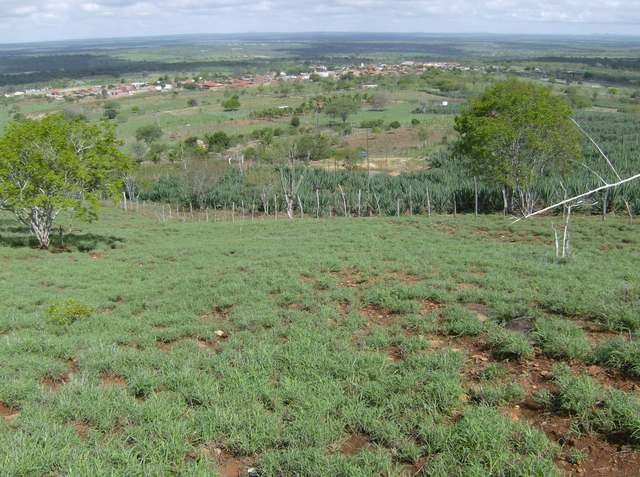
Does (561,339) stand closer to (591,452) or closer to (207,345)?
(591,452)

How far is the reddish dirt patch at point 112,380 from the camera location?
5746 millimetres

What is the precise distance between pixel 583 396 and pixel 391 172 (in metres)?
41.4

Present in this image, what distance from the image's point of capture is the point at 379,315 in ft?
24.9

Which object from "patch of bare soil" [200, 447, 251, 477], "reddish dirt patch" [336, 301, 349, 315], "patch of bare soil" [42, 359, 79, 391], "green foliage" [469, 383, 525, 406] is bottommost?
"reddish dirt patch" [336, 301, 349, 315]

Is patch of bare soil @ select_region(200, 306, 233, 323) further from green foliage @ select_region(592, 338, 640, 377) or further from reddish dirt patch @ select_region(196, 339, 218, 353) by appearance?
green foliage @ select_region(592, 338, 640, 377)

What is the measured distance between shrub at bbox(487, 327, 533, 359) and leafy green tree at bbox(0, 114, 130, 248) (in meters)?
12.6

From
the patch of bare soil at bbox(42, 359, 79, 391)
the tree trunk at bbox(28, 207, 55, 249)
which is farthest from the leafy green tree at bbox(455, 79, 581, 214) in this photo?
the patch of bare soil at bbox(42, 359, 79, 391)

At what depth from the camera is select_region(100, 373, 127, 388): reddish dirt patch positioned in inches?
226

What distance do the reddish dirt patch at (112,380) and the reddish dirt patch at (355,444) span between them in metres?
2.66

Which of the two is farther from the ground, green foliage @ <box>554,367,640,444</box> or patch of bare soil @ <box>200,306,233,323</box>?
green foliage @ <box>554,367,640,444</box>

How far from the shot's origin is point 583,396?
15.4 feet

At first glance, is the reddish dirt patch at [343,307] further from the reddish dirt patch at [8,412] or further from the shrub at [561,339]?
the reddish dirt patch at [8,412]

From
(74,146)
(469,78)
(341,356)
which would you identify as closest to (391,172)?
(74,146)

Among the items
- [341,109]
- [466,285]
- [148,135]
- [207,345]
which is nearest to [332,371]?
[207,345]
